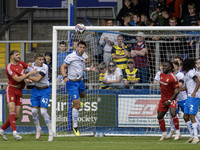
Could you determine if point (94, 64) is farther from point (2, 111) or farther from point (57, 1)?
point (57, 1)

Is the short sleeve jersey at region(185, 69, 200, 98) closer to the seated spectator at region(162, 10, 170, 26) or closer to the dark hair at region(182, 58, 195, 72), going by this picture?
the dark hair at region(182, 58, 195, 72)

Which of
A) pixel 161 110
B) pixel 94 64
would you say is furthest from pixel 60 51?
pixel 161 110

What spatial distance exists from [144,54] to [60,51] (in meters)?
2.64

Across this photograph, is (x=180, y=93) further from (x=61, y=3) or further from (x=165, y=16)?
(x=61, y=3)

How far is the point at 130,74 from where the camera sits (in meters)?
14.2

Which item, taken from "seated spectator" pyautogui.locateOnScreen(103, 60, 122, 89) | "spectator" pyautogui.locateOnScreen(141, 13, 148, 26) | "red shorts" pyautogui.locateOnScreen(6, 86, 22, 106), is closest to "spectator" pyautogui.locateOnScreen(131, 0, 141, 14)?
"spectator" pyautogui.locateOnScreen(141, 13, 148, 26)

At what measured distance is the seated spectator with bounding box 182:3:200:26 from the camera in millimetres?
15047

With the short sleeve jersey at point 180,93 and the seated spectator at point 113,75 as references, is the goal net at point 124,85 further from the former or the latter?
the short sleeve jersey at point 180,93

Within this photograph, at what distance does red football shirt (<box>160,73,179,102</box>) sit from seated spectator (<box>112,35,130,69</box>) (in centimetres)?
284

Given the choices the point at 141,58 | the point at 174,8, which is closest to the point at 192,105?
the point at 141,58

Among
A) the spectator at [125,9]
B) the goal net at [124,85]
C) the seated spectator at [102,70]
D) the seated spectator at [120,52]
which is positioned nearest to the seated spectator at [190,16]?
the goal net at [124,85]

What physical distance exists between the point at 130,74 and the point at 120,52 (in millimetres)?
778

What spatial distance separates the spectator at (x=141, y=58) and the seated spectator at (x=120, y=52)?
0.86 ft

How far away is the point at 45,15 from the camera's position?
22.0 m
